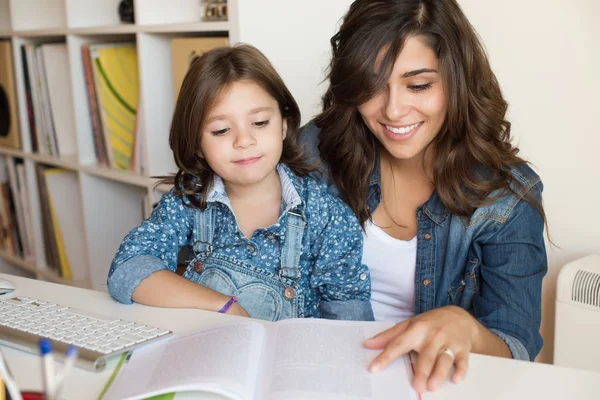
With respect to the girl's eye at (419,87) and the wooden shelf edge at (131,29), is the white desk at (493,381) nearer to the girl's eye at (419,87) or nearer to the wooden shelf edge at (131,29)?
the girl's eye at (419,87)

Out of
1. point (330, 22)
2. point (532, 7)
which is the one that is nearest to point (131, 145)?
point (330, 22)

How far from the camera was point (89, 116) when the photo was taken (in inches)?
85.7

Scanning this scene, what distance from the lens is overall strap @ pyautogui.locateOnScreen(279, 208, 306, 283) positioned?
1240 millimetres

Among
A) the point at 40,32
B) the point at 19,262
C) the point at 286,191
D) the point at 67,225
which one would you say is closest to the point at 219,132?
the point at 286,191

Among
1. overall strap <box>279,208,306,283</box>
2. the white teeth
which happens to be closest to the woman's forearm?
overall strap <box>279,208,306,283</box>

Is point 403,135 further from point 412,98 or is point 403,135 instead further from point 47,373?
point 47,373

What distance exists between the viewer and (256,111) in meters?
1.23

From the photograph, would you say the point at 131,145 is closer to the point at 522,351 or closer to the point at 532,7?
the point at 532,7

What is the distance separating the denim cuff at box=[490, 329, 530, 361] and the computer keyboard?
53cm

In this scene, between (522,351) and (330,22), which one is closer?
(522,351)

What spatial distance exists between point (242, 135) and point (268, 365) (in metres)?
0.57

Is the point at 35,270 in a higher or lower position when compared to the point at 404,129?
lower

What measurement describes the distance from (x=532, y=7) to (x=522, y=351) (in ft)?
2.52

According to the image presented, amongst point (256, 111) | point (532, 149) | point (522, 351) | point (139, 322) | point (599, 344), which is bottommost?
point (599, 344)
